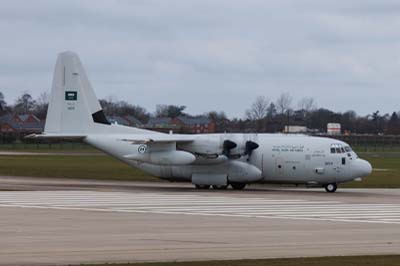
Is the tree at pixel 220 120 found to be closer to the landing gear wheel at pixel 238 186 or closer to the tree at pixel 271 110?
the tree at pixel 271 110

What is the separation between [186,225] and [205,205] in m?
8.55

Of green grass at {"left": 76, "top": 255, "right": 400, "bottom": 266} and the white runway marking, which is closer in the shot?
green grass at {"left": 76, "top": 255, "right": 400, "bottom": 266}

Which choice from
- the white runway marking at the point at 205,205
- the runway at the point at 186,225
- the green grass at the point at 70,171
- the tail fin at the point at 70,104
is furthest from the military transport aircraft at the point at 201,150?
the green grass at the point at 70,171

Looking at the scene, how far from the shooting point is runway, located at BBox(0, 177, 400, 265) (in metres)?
19.8

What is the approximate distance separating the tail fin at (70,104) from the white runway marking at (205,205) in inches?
267

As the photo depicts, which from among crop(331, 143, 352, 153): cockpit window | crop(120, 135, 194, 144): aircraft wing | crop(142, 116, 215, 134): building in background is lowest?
crop(331, 143, 352, 153): cockpit window

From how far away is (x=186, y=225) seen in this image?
84.8ft

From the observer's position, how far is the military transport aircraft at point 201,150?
44.6 metres

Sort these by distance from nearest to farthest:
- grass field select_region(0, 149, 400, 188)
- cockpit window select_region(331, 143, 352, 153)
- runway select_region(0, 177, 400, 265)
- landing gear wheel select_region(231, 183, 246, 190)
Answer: runway select_region(0, 177, 400, 265) < cockpit window select_region(331, 143, 352, 153) < landing gear wheel select_region(231, 183, 246, 190) < grass field select_region(0, 149, 400, 188)

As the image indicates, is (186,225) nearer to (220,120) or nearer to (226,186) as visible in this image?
(226,186)

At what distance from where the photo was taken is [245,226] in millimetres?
25781

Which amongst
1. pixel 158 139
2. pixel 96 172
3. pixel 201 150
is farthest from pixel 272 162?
pixel 96 172

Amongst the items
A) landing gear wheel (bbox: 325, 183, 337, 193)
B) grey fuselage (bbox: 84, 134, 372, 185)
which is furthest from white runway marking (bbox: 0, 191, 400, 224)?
landing gear wheel (bbox: 325, 183, 337, 193)

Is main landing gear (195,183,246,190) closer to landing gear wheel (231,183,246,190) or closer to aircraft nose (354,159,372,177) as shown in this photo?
landing gear wheel (231,183,246,190)
